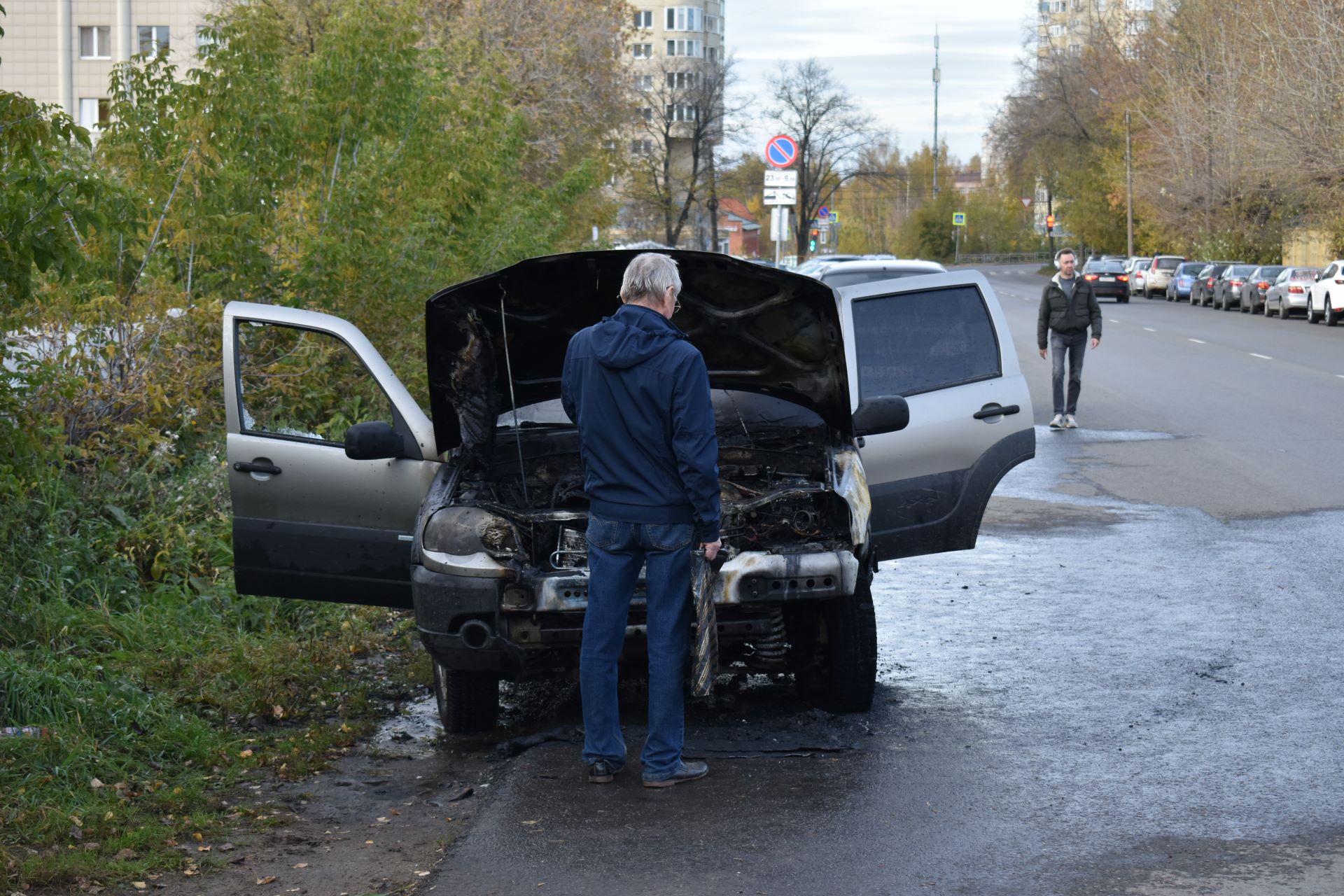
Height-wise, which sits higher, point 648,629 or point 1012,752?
point 648,629

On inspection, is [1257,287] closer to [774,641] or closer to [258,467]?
[774,641]

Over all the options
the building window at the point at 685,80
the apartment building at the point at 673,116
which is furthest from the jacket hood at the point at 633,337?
the building window at the point at 685,80

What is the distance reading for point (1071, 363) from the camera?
17.0 meters

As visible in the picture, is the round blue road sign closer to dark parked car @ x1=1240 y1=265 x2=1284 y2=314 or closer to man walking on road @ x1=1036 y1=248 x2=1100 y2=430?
man walking on road @ x1=1036 y1=248 x2=1100 y2=430

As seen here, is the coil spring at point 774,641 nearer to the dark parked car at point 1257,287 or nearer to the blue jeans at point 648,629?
the blue jeans at point 648,629

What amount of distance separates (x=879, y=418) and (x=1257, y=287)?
42.7 meters

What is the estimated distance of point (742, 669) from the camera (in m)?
7.02

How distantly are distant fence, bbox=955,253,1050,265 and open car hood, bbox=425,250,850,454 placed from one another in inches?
4720

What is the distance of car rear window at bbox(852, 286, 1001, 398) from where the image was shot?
8523 mm

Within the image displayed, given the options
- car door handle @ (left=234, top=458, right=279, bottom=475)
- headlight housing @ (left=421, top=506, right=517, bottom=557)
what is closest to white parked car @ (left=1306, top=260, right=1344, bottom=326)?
car door handle @ (left=234, top=458, right=279, bottom=475)

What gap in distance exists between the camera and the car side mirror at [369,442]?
21.7 ft

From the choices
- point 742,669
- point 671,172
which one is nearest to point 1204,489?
point 742,669

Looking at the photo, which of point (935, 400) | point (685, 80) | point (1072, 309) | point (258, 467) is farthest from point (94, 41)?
point (258, 467)

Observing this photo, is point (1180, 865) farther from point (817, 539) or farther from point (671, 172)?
point (671, 172)
